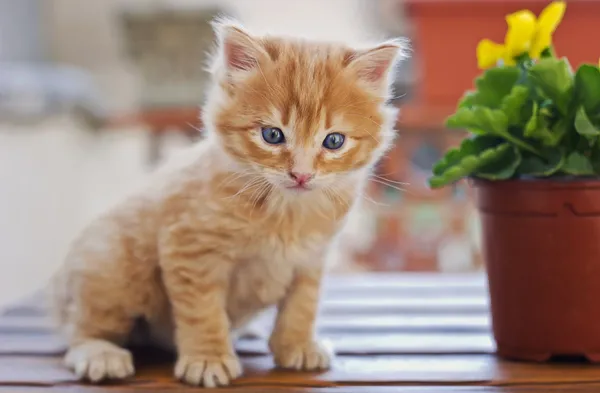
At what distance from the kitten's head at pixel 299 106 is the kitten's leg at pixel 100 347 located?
0.29 m

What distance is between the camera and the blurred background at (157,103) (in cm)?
184

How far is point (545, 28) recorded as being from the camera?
3.11ft

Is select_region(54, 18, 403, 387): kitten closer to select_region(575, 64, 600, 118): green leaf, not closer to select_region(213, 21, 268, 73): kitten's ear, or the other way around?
select_region(213, 21, 268, 73): kitten's ear

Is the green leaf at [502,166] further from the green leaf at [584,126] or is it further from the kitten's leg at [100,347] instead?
the kitten's leg at [100,347]

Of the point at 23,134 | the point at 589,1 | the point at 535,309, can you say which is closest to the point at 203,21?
the point at 23,134

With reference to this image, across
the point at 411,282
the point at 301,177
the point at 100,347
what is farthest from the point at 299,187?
the point at 411,282

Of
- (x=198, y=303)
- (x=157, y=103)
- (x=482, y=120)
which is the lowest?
(x=198, y=303)

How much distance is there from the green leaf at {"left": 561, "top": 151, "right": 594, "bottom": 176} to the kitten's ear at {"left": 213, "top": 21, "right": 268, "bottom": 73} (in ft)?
1.29

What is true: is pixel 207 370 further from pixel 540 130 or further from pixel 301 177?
pixel 540 130

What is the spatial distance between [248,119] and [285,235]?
16 cm

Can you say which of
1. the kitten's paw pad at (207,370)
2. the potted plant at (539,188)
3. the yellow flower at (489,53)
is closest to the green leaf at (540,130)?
the potted plant at (539,188)

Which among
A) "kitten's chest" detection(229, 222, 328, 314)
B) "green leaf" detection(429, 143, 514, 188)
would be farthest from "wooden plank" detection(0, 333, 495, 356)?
"green leaf" detection(429, 143, 514, 188)

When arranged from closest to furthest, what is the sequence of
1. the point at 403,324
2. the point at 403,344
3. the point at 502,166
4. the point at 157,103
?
the point at 502,166 < the point at 403,344 < the point at 403,324 < the point at 157,103

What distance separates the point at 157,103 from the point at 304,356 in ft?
6.38
